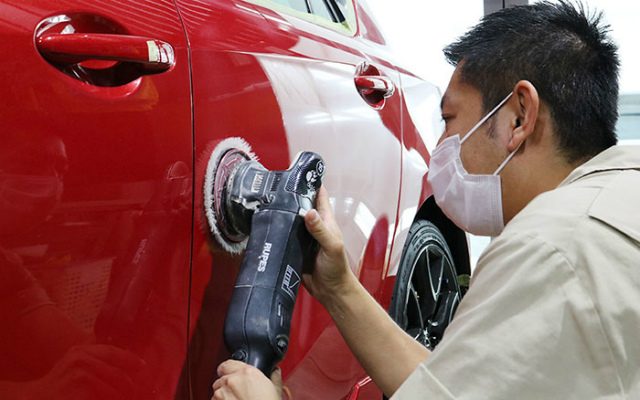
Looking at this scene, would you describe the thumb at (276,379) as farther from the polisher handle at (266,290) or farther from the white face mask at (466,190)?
the white face mask at (466,190)

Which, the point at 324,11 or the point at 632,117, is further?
the point at 632,117

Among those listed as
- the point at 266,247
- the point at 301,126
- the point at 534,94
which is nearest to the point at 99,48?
the point at 266,247

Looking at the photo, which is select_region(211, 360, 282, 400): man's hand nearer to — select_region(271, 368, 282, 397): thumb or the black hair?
select_region(271, 368, 282, 397): thumb

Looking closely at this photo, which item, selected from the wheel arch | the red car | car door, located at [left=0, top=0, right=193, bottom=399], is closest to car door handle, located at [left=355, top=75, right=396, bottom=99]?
the red car

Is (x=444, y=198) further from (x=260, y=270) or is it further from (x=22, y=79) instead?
(x=22, y=79)

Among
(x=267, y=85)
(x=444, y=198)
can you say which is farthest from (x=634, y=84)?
(x=267, y=85)

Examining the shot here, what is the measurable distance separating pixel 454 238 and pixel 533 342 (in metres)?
1.78

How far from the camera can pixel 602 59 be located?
1.46 meters

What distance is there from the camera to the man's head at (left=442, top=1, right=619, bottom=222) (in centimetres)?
142

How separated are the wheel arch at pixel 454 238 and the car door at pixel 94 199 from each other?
1.47 m

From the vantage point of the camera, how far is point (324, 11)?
2.17 m

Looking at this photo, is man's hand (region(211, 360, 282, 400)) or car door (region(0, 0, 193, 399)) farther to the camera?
man's hand (region(211, 360, 282, 400))

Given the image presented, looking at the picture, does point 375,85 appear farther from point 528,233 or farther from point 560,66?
point 528,233

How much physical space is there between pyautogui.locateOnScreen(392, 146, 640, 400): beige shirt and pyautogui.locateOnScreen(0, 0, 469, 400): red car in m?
0.36
